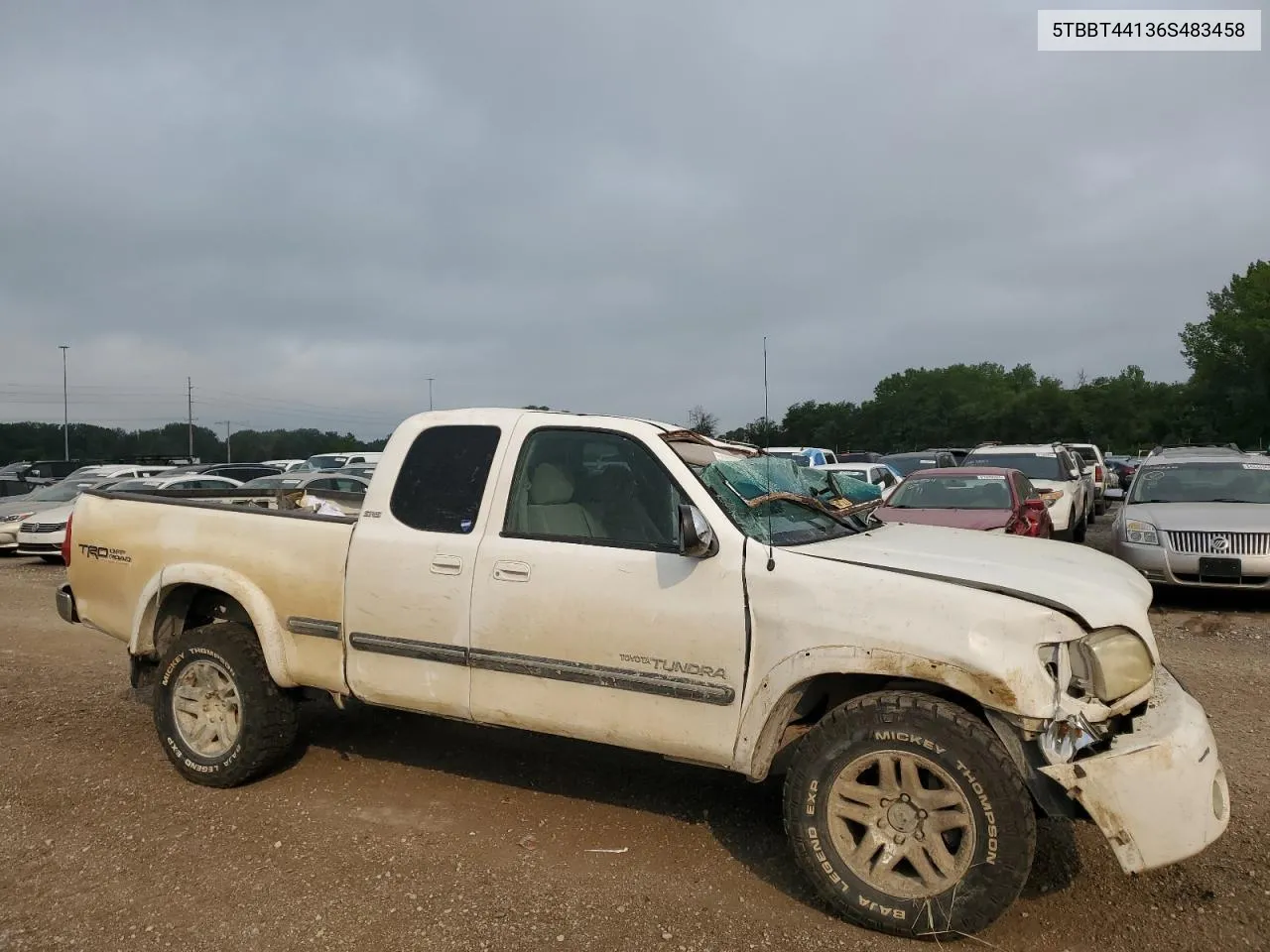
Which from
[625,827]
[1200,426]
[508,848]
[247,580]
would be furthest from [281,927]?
[1200,426]

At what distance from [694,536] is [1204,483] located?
9.37 meters

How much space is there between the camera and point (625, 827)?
13.8 ft

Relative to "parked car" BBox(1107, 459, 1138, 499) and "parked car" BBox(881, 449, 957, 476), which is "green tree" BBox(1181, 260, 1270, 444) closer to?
"parked car" BBox(1107, 459, 1138, 499)

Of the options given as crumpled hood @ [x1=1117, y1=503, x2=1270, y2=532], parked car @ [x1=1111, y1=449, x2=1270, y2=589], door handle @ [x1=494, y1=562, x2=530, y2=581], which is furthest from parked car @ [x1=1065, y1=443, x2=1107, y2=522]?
door handle @ [x1=494, y1=562, x2=530, y2=581]

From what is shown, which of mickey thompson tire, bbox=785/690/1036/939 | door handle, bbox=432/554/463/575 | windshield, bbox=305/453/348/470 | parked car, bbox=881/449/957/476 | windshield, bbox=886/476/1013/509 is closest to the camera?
mickey thompson tire, bbox=785/690/1036/939

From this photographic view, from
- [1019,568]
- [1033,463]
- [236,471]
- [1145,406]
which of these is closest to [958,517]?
[1033,463]

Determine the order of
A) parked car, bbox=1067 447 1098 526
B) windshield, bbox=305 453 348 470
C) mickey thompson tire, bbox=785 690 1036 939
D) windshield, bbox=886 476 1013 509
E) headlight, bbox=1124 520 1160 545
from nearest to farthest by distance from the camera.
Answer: mickey thompson tire, bbox=785 690 1036 939, headlight, bbox=1124 520 1160 545, windshield, bbox=886 476 1013 509, parked car, bbox=1067 447 1098 526, windshield, bbox=305 453 348 470

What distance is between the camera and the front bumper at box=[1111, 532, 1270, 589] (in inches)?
343

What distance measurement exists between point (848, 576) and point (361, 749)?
10.7 ft

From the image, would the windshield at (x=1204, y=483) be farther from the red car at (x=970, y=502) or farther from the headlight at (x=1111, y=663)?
the headlight at (x=1111, y=663)

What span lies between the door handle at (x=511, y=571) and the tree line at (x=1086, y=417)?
1323 inches

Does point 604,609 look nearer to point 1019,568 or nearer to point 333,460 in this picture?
point 1019,568

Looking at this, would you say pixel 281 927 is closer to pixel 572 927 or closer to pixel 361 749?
pixel 572 927

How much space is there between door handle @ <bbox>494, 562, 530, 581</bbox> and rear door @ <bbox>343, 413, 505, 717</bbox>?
132 mm
